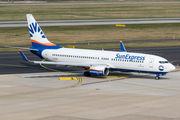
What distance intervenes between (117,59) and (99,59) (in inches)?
139

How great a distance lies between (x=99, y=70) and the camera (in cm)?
5644

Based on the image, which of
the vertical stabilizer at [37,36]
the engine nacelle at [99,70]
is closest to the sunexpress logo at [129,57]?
the engine nacelle at [99,70]

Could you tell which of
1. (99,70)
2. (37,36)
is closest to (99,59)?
(99,70)

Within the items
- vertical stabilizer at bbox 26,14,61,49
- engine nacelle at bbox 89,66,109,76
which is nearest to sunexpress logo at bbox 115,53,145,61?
engine nacelle at bbox 89,66,109,76

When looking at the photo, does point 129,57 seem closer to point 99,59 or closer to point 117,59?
point 117,59

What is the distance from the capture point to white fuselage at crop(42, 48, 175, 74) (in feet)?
182

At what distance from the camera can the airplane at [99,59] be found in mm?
55688

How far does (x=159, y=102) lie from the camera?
40.1 meters

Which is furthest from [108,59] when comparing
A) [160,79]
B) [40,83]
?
[40,83]

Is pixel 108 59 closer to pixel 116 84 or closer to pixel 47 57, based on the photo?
pixel 116 84

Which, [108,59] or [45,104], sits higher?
[108,59]

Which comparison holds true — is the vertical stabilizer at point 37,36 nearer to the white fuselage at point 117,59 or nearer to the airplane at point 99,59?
the airplane at point 99,59

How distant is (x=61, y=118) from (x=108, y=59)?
27907 millimetres

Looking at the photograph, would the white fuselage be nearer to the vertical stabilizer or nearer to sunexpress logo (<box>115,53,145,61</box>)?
sunexpress logo (<box>115,53,145,61</box>)
